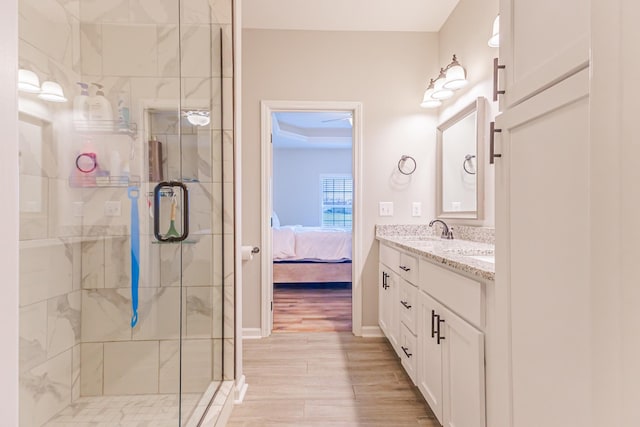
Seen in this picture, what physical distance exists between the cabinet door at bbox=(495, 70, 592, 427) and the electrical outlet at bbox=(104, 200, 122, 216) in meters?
1.89

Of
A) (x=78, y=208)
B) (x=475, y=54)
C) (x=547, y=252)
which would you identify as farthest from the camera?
(x=475, y=54)

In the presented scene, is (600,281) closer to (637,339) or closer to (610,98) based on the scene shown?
(637,339)

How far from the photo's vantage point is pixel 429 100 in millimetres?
2617

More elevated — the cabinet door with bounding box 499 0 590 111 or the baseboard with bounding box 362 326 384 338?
the cabinet door with bounding box 499 0 590 111

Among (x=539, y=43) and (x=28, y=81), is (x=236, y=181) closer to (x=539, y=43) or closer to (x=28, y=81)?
(x=28, y=81)

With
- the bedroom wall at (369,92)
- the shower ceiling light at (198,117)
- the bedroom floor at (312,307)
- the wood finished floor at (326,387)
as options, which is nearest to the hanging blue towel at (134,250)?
the shower ceiling light at (198,117)

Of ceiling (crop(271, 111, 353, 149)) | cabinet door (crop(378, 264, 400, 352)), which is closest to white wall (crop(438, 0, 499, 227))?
cabinet door (crop(378, 264, 400, 352))

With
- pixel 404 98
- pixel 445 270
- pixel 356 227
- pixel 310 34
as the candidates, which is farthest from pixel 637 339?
pixel 310 34

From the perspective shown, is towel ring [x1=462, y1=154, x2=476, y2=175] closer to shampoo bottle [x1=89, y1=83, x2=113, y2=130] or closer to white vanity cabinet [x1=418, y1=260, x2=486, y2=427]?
white vanity cabinet [x1=418, y1=260, x2=486, y2=427]

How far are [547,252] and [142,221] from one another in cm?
188

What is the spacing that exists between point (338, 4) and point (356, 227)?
174 centimetres

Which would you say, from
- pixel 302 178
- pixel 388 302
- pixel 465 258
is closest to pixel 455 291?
pixel 465 258

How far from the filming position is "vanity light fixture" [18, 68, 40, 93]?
1.53 meters

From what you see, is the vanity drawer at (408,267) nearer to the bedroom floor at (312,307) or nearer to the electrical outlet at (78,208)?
the bedroom floor at (312,307)
